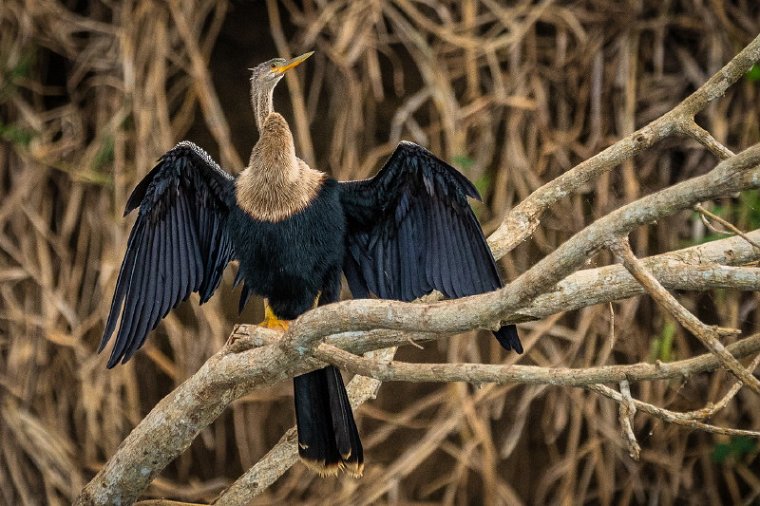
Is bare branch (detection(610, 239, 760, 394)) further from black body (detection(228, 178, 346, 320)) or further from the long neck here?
the long neck

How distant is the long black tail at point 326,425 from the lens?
2.02 m

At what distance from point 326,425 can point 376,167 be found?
1.57m

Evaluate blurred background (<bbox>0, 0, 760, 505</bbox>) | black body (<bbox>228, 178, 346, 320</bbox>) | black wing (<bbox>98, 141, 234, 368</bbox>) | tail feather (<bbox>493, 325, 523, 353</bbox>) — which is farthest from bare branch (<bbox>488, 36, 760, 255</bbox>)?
blurred background (<bbox>0, 0, 760, 505</bbox>)

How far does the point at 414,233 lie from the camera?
2.18 metres

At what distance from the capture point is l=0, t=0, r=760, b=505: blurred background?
3.28 meters

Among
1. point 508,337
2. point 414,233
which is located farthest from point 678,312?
point 414,233

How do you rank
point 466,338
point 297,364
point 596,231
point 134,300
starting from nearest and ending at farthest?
1. point 596,231
2. point 297,364
3. point 134,300
4. point 466,338

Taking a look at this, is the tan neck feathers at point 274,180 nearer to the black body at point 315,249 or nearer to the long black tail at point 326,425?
the black body at point 315,249

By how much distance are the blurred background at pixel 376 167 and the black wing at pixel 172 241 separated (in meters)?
1.01

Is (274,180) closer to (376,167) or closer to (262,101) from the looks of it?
(262,101)

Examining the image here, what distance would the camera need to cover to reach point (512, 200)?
340 cm

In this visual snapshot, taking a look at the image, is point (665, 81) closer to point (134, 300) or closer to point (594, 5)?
point (594, 5)

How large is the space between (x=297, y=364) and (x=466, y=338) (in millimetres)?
1710

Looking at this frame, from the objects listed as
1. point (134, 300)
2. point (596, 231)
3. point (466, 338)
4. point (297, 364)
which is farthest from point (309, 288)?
point (466, 338)
